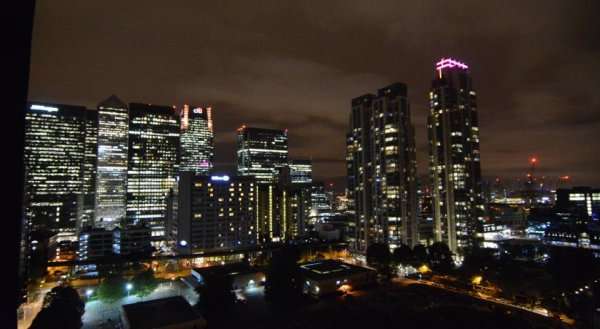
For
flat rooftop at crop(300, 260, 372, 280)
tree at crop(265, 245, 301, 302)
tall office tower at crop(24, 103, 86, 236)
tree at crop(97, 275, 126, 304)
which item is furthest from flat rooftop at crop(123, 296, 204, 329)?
tall office tower at crop(24, 103, 86, 236)

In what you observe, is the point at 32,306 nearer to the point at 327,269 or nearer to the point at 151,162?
the point at 327,269

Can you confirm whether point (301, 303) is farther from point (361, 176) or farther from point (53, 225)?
point (53, 225)

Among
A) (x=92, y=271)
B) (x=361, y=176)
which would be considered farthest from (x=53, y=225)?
(x=361, y=176)

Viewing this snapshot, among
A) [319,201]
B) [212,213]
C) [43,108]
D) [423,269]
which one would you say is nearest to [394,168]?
[423,269]

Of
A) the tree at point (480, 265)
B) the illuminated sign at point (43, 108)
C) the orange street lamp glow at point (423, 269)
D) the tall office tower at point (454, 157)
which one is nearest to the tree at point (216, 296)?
the orange street lamp glow at point (423, 269)

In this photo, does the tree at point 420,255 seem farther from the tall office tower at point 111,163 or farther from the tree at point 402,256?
the tall office tower at point 111,163

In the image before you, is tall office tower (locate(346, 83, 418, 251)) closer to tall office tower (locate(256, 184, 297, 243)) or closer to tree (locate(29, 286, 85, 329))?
tall office tower (locate(256, 184, 297, 243))
